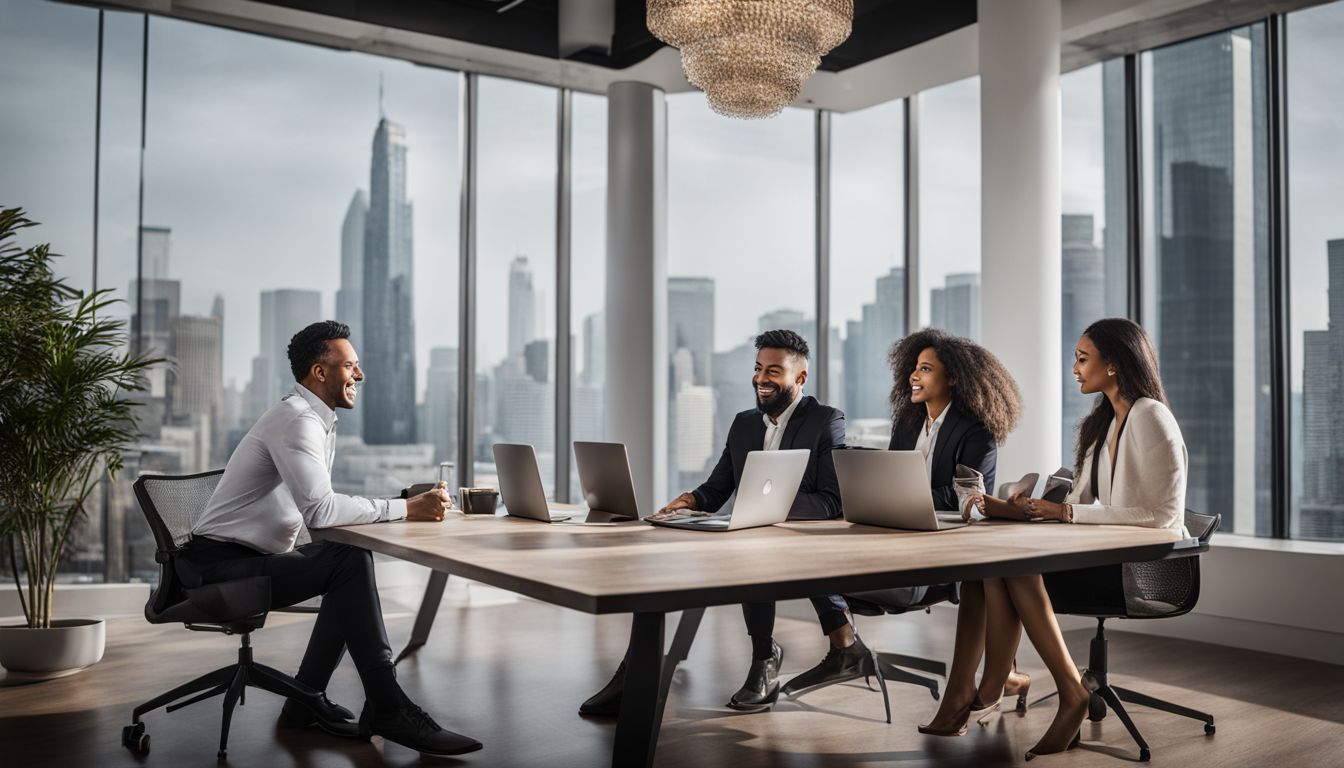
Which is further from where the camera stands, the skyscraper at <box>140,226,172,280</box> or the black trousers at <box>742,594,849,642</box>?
the skyscraper at <box>140,226,172,280</box>

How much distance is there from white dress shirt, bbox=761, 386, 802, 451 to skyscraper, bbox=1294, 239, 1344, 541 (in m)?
3.10

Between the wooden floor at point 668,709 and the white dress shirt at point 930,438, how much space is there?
0.94m

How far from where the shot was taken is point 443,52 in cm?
672

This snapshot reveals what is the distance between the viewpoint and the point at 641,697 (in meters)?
2.59

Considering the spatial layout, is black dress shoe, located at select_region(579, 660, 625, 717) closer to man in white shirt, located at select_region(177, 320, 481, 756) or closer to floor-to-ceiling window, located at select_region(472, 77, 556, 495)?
man in white shirt, located at select_region(177, 320, 481, 756)

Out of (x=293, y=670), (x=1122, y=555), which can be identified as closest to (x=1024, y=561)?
(x=1122, y=555)

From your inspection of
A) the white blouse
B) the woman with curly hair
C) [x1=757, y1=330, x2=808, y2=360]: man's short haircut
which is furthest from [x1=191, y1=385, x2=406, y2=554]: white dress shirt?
the white blouse


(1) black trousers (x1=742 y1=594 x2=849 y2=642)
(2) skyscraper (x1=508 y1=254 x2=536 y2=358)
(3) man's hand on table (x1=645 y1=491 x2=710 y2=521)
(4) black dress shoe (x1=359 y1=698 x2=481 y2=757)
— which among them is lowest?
(4) black dress shoe (x1=359 y1=698 x2=481 y2=757)

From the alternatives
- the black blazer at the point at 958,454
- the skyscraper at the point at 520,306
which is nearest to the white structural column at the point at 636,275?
the skyscraper at the point at 520,306

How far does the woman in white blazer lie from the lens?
3.61 meters

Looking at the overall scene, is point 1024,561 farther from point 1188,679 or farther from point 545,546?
point 1188,679

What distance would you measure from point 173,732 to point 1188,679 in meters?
4.02

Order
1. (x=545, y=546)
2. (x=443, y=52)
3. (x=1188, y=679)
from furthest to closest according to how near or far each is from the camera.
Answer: (x=443, y=52)
(x=1188, y=679)
(x=545, y=546)

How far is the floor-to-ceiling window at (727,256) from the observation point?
7547mm
